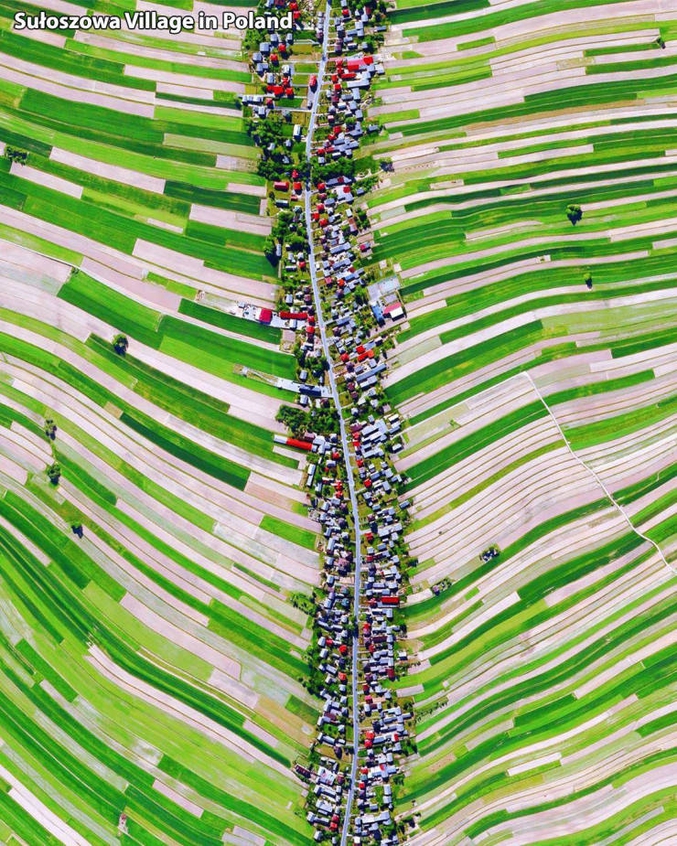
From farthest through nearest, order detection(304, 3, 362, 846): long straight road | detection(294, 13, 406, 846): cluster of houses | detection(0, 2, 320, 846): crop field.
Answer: detection(0, 2, 320, 846): crop field
detection(304, 3, 362, 846): long straight road
detection(294, 13, 406, 846): cluster of houses

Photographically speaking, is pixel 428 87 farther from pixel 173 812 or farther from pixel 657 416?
pixel 173 812

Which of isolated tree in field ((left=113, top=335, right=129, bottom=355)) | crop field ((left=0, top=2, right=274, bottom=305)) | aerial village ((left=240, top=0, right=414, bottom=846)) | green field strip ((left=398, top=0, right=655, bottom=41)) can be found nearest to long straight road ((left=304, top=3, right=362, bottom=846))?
aerial village ((left=240, top=0, right=414, bottom=846))

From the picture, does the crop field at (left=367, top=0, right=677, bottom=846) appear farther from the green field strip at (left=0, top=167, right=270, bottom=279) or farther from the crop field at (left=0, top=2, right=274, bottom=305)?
the crop field at (left=0, top=2, right=274, bottom=305)

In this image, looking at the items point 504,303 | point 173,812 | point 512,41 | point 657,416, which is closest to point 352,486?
point 504,303

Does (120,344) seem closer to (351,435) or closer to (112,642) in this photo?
(351,435)

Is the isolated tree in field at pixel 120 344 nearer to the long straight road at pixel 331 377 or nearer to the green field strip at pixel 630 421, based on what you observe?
the long straight road at pixel 331 377

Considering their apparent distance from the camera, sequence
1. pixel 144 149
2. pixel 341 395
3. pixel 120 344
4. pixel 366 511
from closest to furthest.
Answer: pixel 366 511, pixel 341 395, pixel 120 344, pixel 144 149

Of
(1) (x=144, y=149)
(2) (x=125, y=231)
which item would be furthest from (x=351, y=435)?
(1) (x=144, y=149)
